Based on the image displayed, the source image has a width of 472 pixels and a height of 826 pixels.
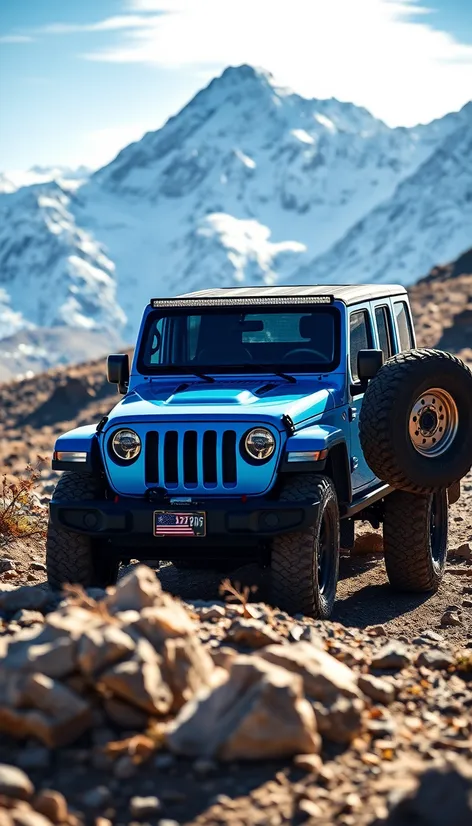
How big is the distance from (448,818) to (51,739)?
5.40 feet

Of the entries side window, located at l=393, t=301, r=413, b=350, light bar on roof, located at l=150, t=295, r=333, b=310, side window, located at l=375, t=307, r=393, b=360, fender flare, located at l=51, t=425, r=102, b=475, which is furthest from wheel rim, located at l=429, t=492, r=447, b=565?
fender flare, located at l=51, t=425, r=102, b=475

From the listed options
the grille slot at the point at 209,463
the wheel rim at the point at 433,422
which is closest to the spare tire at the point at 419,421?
the wheel rim at the point at 433,422

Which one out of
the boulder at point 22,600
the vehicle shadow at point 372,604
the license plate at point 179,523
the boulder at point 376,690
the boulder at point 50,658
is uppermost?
the license plate at point 179,523

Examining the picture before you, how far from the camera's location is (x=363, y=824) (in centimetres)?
445

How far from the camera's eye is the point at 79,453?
8312 mm

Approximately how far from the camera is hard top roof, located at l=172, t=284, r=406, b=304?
948 centimetres

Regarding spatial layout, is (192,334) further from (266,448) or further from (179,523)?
(179,523)

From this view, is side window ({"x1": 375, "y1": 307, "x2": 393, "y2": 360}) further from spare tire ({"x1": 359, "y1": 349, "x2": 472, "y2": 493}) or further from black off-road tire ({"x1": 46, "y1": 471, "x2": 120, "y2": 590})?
black off-road tire ({"x1": 46, "y1": 471, "x2": 120, "y2": 590})

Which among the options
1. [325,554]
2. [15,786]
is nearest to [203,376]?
[325,554]

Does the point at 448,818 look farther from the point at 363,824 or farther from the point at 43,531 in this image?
the point at 43,531

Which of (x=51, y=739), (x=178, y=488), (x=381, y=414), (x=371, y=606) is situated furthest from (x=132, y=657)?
(x=371, y=606)

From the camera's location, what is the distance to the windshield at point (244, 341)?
364 inches

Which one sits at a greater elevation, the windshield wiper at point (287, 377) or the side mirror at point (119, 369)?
the side mirror at point (119, 369)

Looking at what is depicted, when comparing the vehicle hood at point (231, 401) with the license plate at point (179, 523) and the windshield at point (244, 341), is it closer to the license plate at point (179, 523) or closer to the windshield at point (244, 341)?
the windshield at point (244, 341)
